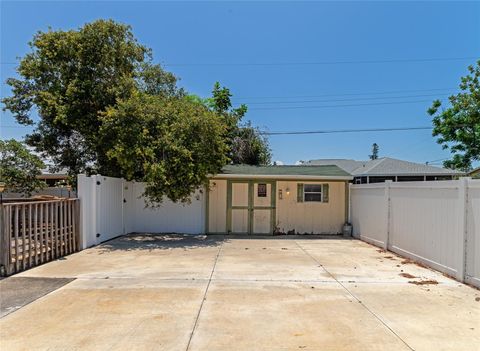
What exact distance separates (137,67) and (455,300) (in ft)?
43.7

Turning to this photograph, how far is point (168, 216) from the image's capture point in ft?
44.6

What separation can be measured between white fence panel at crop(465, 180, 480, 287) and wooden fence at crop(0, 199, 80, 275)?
811 cm

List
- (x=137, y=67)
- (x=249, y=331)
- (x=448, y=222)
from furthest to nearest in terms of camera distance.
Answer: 1. (x=137, y=67)
2. (x=448, y=222)
3. (x=249, y=331)

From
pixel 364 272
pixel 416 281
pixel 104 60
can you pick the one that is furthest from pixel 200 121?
pixel 416 281

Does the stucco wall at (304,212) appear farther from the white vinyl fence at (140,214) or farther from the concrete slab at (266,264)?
the concrete slab at (266,264)

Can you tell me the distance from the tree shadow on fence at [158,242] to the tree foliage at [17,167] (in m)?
8.55

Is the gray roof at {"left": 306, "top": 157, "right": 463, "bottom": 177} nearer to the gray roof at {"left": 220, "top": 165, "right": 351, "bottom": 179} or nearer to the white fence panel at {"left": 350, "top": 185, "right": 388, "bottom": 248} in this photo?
the gray roof at {"left": 220, "top": 165, "right": 351, "bottom": 179}

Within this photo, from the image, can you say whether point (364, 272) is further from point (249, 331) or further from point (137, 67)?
point (137, 67)

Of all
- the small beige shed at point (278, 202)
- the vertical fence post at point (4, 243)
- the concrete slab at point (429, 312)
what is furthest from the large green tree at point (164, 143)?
the concrete slab at point (429, 312)

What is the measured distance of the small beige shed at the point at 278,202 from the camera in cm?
1361

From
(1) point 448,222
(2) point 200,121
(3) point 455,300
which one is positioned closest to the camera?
(3) point 455,300

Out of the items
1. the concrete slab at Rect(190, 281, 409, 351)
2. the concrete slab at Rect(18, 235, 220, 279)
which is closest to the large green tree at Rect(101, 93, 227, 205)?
the concrete slab at Rect(18, 235, 220, 279)

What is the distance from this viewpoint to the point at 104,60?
1322 centimetres

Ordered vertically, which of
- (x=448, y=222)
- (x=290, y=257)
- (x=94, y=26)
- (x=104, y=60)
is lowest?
(x=290, y=257)
